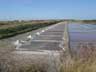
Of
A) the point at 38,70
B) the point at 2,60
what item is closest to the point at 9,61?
the point at 2,60

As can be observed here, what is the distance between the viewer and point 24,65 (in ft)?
23.0

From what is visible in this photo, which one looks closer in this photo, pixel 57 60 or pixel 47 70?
pixel 47 70

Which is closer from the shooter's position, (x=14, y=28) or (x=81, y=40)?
(x=81, y=40)

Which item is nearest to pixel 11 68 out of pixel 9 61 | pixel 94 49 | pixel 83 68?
pixel 9 61

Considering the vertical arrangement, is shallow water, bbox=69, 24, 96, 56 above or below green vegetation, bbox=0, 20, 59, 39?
above

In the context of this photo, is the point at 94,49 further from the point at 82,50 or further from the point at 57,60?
the point at 57,60

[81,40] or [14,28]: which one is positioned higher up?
[81,40]

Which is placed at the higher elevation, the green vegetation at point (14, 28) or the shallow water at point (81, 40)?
the shallow water at point (81, 40)

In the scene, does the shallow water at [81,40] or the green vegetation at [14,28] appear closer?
the shallow water at [81,40]

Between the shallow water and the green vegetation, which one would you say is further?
the green vegetation

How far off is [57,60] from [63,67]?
62 cm

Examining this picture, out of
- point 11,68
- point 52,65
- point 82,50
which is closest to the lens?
point 11,68

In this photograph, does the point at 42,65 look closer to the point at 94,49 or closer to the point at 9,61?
the point at 9,61

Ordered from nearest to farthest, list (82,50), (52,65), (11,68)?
(11,68)
(52,65)
(82,50)
